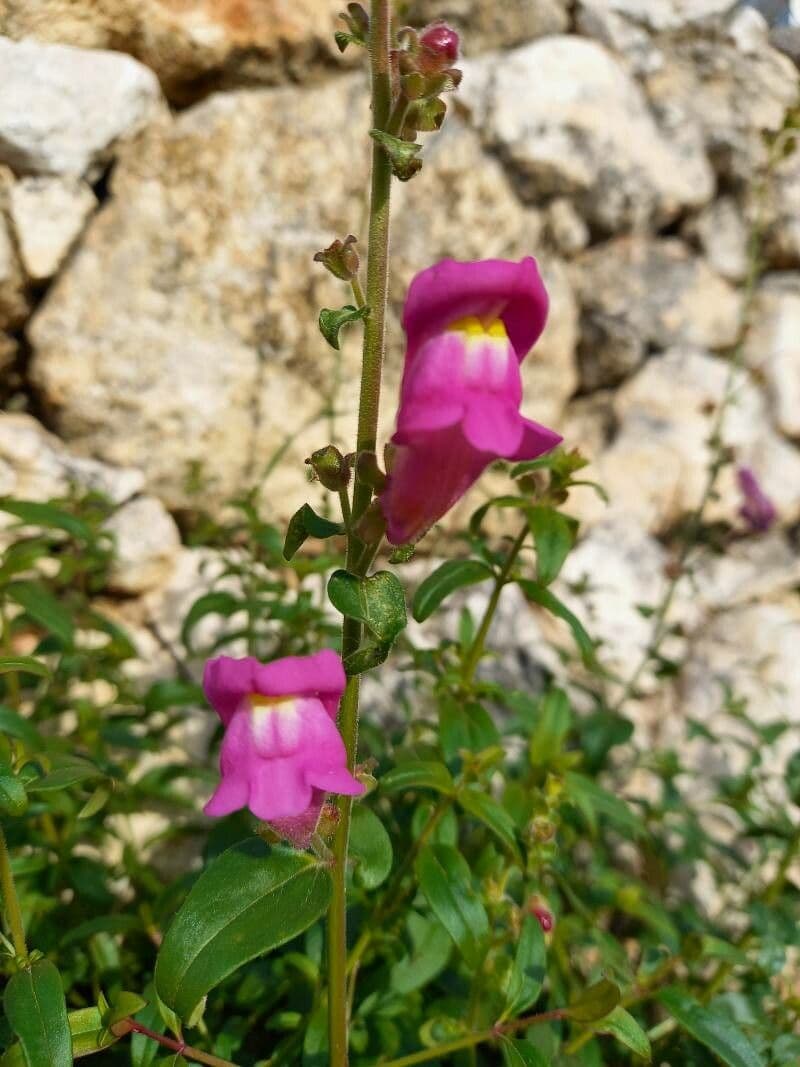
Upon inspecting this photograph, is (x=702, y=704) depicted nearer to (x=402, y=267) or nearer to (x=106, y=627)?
(x=402, y=267)

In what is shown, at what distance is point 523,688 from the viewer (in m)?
2.48

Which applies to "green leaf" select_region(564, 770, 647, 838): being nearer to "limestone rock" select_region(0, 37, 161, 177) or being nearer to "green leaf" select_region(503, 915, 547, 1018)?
"green leaf" select_region(503, 915, 547, 1018)

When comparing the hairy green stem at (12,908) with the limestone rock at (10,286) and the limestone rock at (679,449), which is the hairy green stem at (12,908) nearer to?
the limestone rock at (10,286)

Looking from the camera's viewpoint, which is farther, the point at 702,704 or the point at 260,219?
the point at 702,704

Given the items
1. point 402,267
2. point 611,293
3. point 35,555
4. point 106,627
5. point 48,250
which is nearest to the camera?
point 35,555

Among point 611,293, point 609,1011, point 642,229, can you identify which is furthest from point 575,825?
point 642,229

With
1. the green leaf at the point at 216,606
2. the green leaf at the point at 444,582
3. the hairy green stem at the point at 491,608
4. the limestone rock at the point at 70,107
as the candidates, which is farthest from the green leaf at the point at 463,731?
the limestone rock at the point at 70,107

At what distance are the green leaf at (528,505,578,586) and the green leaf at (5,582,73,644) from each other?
0.79 meters

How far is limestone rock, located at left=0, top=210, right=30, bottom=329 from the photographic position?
221cm

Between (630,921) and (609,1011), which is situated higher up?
(609,1011)

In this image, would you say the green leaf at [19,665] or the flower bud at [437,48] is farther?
the green leaf at [19,665]

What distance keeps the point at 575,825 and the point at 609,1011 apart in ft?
3.14

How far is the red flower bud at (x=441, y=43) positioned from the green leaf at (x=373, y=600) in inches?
17.8

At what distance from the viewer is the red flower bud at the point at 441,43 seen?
759 millimetres
